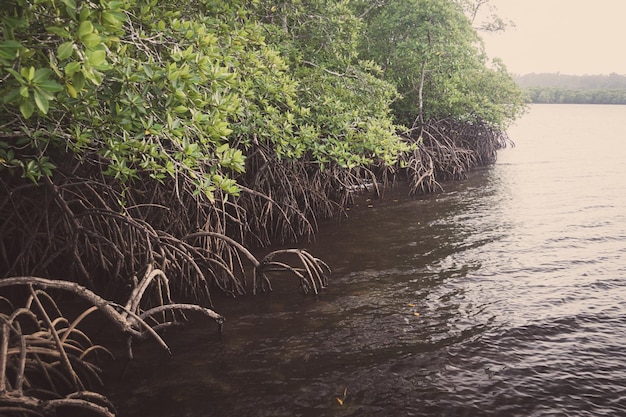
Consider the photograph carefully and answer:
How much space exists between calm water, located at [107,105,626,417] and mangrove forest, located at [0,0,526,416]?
368 millimetres

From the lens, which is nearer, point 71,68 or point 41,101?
point 41,101

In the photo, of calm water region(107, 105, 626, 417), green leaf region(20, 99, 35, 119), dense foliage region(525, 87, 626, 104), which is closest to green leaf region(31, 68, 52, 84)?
green leaf region(20, 99, 35, 119)

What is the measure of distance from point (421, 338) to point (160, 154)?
3077mm

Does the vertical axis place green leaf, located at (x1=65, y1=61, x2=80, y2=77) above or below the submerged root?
above

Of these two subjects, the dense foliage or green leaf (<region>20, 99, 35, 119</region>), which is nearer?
green leaf (<region>20, 99, 35, 119</region>)

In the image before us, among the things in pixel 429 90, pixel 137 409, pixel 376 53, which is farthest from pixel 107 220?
pixel 429 90

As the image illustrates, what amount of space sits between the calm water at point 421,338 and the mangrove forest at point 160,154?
1.21 ft

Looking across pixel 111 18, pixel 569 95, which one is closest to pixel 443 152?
pixel 111 18

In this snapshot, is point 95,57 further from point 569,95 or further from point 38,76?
point 569,95

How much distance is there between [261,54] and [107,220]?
110 inches

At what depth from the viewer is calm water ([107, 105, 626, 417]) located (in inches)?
142

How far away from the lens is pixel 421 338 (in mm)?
4609

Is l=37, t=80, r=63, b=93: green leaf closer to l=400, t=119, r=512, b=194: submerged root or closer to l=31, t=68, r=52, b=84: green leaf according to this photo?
l=31, t=68, r=52, b=84: green leaf

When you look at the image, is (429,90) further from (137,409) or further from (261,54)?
(137,409)
